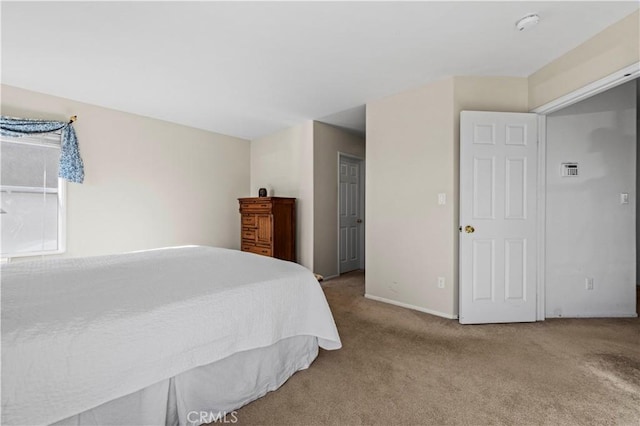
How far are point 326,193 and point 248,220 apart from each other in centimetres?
130

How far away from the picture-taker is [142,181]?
395 cm

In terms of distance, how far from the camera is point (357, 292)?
12.4 ft

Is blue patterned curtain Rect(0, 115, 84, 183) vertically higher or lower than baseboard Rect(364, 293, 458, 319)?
higher

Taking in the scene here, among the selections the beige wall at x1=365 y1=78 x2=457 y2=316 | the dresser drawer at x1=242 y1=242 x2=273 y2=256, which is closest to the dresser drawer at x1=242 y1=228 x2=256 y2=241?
the dresser drawer at x1=242 y1=242 x2=273 y2=256

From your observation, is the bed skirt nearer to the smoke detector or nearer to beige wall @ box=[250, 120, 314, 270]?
beige wall @ box=[250, 120, 314, 270]

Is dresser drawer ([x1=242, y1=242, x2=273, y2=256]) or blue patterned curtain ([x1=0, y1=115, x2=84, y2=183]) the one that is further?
dresser drawer ([x1=242, y1=242, x2=273, y2=256])

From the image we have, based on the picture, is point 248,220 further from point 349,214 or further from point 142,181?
point 349,214

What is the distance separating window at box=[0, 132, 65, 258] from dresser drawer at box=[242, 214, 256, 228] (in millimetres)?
2183

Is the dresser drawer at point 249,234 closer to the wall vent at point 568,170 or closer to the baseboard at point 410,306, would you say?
the baseboard at point 410,306

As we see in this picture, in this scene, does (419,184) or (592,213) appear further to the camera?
(419,184)

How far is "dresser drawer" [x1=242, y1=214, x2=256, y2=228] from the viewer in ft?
14.7

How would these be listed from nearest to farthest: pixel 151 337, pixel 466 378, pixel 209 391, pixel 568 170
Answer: pixel 151 337, pixel 209 391, pixel 466 378, pixel 568 170

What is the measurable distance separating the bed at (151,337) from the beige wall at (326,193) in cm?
233

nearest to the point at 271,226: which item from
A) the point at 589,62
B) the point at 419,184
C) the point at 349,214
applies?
the point at 349,214
